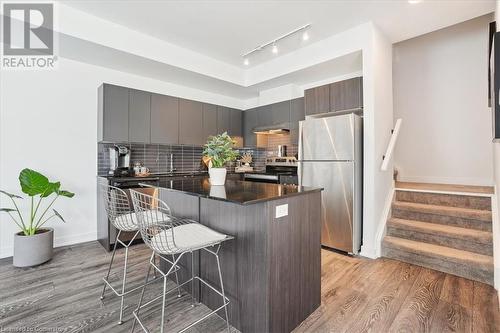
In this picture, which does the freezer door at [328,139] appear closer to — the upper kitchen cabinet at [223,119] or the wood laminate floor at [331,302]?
the wood laminate floor at [331,302]

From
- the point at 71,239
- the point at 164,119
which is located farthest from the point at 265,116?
the point at 71,239

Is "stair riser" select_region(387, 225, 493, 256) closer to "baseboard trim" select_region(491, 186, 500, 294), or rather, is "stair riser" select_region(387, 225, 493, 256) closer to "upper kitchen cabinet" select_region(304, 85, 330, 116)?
"baseboard trim" select_region(491, 186, 500, 294)

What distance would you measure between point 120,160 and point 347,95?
3496 mm

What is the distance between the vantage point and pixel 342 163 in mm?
3154

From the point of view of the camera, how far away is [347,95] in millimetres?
3463

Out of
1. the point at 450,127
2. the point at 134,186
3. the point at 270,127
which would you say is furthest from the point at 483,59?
the point at 134,186

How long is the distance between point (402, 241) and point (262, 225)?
7.92ft

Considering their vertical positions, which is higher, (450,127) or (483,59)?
(483,59)

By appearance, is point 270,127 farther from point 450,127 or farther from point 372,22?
point 450,127

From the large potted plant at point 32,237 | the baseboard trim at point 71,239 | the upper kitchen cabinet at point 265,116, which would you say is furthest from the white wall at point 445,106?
the large potted plant at point 32,237

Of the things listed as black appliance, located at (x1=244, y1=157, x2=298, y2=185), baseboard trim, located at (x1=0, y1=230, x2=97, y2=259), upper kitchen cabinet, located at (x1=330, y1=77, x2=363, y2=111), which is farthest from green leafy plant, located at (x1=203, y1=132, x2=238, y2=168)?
baseboard trim, located at (x1=0, y1=230, x2=97, y2=259)

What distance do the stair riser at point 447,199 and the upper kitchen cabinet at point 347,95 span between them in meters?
1.48

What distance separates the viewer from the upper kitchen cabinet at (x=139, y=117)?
3.65 m

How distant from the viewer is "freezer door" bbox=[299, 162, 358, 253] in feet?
10.2
